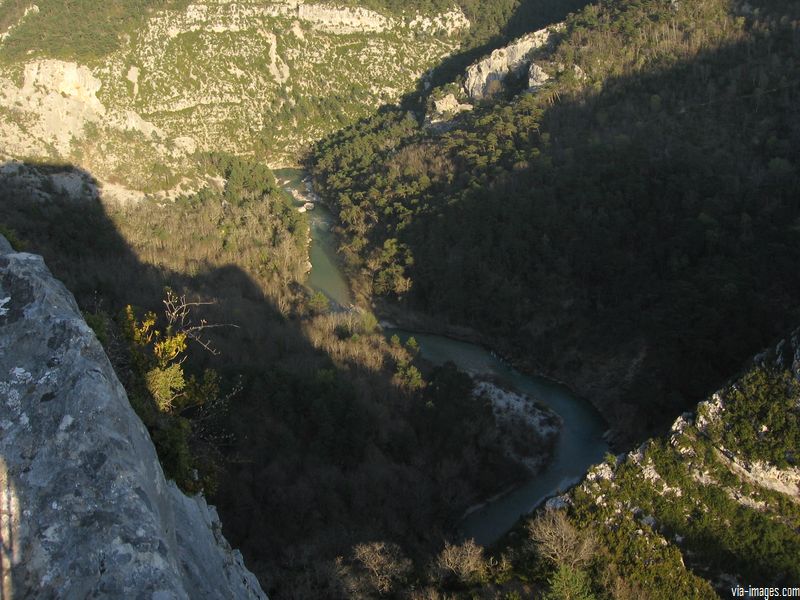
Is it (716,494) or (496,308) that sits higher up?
(496,308)

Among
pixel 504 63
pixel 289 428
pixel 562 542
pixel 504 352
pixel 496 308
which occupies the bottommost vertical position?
pixel 562 542

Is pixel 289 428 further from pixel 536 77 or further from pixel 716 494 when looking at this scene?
pixel 536 77

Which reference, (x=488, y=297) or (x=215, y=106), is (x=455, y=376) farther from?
(x=215, y=106)

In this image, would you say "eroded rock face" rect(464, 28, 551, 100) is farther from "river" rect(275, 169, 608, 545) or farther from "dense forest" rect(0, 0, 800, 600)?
"river" rect(275, 169, 608, 545)

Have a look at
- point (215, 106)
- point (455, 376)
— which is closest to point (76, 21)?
point (215, 106)

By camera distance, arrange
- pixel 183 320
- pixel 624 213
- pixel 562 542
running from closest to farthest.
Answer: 1. pixel 183 320
2. pixel 562 542
3. pixel 624 213

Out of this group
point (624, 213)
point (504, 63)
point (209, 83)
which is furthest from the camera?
point (209, 83)

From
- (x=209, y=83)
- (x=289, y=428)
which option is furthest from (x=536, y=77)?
(x=289, y=428)
